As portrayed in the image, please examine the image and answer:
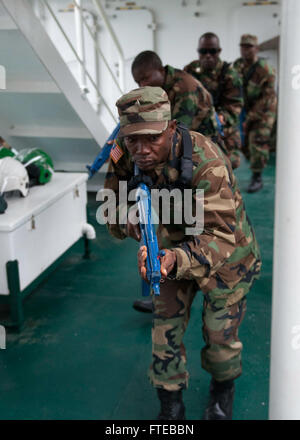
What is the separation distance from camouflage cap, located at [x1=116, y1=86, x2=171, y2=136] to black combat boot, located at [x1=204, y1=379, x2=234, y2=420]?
4.04 ft

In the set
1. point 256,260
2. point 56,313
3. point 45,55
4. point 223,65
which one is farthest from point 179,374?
point 223,65

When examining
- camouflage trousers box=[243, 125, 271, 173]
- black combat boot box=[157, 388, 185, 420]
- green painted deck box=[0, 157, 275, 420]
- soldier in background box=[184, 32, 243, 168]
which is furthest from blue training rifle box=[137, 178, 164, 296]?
camouflage trousers box=[243, 125, 271, 173]

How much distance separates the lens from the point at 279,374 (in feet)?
3.77

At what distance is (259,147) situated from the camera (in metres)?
6.45

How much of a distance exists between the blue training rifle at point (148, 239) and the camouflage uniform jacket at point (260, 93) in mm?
4630

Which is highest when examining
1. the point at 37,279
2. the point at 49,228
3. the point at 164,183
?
the point at 164,183

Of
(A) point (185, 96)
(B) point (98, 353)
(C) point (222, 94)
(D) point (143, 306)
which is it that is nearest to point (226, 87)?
(C) point (222, 94)

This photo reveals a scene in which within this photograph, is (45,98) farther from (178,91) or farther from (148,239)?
(148,239)

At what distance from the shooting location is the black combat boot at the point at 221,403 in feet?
7.76

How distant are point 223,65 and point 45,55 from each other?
1933mm

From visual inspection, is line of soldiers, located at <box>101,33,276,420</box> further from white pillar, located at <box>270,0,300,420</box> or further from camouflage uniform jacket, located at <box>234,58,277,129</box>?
camouflage uniform jacket, located at <box>234,58,277,129</box>

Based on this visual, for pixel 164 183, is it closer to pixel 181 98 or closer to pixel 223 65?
pixel 181 98

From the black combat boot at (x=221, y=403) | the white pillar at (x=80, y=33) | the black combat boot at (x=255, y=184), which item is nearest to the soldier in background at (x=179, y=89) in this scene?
the white pillar at (x=80, y=33)

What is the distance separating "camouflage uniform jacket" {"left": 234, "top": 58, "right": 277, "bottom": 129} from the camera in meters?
6.14
